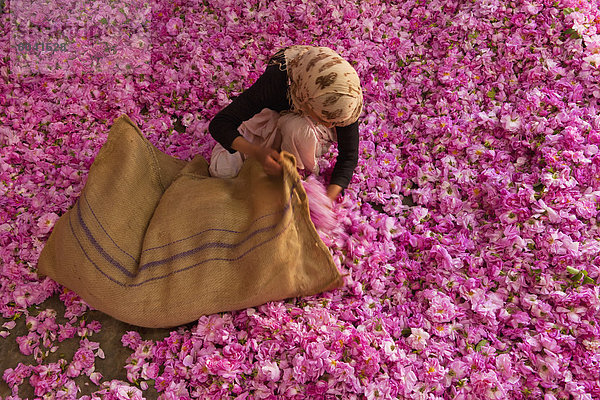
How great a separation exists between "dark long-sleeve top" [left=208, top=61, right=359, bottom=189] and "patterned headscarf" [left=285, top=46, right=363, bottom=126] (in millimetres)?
149

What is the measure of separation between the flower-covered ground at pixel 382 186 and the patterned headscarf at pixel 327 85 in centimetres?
75

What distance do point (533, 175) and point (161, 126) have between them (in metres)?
2.31

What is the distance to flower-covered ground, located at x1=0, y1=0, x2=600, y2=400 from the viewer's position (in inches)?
76.6

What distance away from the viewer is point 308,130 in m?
2.12

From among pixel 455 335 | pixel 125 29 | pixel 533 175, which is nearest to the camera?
pixel 455 335

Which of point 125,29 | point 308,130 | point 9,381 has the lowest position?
point 9,381

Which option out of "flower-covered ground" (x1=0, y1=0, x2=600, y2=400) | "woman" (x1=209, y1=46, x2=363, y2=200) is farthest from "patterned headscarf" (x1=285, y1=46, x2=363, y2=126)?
"flower-covered ground" (x1=0, y1=0, x2=600, y2=400)

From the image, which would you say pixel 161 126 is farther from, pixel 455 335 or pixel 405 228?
pixel 455 335

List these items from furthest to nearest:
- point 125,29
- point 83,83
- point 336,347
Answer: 1. point 125,29
2. point 83,83
3. point 336,347

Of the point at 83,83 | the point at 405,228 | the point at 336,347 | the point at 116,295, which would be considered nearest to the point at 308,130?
the point at 405,228

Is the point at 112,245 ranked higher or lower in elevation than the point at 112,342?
higher

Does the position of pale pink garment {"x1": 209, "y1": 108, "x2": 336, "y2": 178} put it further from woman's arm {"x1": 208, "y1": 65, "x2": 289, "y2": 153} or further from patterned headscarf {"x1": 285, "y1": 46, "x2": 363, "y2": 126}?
patterned headscarf {"x1": 285, "y1": 46, "x2": 363, "y2": 126}

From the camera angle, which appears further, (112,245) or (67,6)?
(67,6)

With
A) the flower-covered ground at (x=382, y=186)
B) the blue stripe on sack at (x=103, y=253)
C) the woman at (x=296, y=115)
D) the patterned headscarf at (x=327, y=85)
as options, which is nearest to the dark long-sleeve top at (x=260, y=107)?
the woman at (x=296, y=115)
